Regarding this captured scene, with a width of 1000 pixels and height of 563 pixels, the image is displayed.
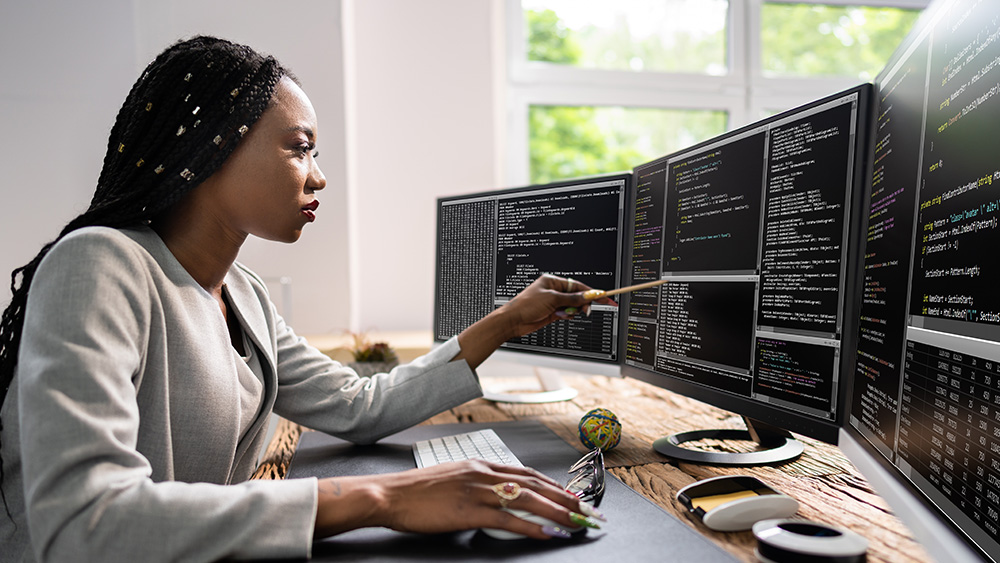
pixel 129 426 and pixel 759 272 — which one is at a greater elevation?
pixel 759 272

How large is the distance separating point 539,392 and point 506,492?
0.95 metres

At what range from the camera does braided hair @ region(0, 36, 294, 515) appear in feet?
2.55

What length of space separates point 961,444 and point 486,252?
1042 millimetres

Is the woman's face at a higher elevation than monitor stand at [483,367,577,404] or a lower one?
higher

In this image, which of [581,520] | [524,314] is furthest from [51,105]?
[581,520]

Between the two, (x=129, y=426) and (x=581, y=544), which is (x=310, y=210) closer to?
(x=129, y=426)

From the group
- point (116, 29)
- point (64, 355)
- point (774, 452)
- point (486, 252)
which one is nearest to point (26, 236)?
point (116, 29)

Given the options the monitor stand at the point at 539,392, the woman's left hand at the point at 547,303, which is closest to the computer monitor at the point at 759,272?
the woman's left hand at the point at 547,303

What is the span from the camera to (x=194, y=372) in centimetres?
74

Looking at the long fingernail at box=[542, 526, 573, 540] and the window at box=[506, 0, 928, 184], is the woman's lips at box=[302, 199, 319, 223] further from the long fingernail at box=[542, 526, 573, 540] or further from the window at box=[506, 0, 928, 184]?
the window at box=[506, 0, 928, 184]

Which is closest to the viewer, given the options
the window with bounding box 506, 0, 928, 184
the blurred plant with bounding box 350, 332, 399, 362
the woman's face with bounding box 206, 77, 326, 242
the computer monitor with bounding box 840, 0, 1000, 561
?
the computer monitor with bounding box 840, 0, 1000, 561

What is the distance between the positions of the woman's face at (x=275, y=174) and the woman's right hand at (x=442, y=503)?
418 mm

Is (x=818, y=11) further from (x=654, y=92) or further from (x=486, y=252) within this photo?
(x=486, y=252)

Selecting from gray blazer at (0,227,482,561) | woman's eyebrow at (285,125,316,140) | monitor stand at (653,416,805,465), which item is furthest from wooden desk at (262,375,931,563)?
woman's eyebrow at (285,125,316,140)
